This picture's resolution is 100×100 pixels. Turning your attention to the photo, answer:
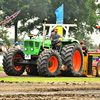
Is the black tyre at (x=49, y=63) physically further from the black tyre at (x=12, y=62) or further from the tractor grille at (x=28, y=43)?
the black tyre at (x=12, y=62)

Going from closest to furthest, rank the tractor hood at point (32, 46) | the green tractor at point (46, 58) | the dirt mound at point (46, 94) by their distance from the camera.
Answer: the dirt mound at point (46, 94)
the green tractor at point (46, 58)
the tractor hood at point (32, 46)

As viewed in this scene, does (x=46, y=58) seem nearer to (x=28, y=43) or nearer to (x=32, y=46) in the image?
(x=32, y=46)

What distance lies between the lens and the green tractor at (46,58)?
1373cm

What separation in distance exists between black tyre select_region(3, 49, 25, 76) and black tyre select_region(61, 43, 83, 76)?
79.3 inches

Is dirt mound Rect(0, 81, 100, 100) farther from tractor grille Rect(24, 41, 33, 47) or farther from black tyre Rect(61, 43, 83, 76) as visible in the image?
tractor grille Rect(24, 41, 33, 47)

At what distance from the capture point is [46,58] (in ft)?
44.2

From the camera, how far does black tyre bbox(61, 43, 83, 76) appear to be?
14391 mm

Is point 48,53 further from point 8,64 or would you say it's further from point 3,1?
point 3,1

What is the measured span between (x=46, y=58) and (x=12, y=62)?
5.87 feet

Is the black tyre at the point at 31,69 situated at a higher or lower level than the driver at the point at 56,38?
lower

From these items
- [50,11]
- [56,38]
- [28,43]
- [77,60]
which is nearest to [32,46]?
[28,43]

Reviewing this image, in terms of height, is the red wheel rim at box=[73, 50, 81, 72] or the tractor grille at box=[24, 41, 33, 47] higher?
the tractor grille at box=[24, 41, 33, 47]

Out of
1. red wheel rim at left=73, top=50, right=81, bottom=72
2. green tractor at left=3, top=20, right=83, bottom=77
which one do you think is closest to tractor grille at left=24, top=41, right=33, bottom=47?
green tractor at left=3, top=20, right=83, bottom=77

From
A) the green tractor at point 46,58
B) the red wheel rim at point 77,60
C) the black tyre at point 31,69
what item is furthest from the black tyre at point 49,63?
the black tyre at point 31,69
